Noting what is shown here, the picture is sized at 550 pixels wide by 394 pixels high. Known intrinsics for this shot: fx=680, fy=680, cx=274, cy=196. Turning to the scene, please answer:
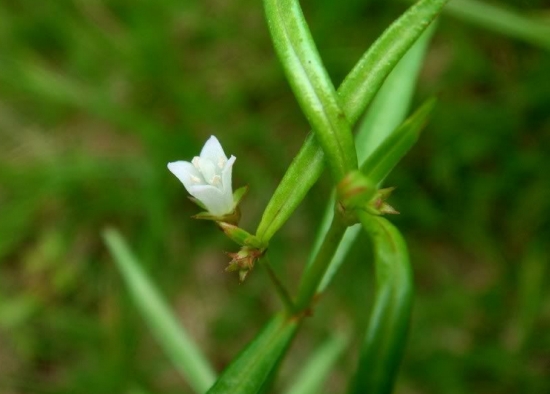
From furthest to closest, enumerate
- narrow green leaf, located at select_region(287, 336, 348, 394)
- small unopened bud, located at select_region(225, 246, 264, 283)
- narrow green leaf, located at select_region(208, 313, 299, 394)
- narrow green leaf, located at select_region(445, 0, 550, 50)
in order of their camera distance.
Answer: narrow green leaf, located at select_region(445, 0, 550, 50), narrow green leaf, located at select_region(287, 336, 348, 394), narrow green leaf, located at select_region(208, 313, 299, 394), small unopened bud, located at select_region(225, 246, 264, 283)

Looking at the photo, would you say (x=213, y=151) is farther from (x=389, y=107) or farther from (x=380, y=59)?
(x=389, y=107)

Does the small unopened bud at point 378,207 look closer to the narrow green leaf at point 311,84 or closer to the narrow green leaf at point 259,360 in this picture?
the narrow green leaf at point 311,84

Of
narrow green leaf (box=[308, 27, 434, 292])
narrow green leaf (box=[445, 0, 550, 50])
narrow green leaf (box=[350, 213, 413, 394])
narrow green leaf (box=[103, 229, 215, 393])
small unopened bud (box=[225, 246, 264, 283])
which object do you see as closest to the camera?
narrow green leaf (box=[350, 213, 413, 394])

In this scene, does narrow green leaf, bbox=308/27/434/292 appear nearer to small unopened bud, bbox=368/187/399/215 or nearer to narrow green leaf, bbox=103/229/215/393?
small unopened bud, bbox=368/187/399/215

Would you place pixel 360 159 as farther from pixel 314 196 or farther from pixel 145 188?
pixel 145 188

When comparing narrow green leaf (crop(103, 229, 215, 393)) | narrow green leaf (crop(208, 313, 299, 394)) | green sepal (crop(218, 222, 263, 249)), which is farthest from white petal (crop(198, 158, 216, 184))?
narrow green leaf (crop(103, 229, 215, 393))

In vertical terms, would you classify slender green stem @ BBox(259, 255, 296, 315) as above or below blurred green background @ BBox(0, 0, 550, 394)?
above

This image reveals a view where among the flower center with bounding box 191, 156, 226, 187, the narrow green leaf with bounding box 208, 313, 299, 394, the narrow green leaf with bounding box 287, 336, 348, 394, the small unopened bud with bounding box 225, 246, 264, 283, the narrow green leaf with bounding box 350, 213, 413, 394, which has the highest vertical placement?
the flower center with bounding box 191, 156, 226, 187

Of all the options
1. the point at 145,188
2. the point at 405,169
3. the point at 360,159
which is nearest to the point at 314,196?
the point at 405,169
